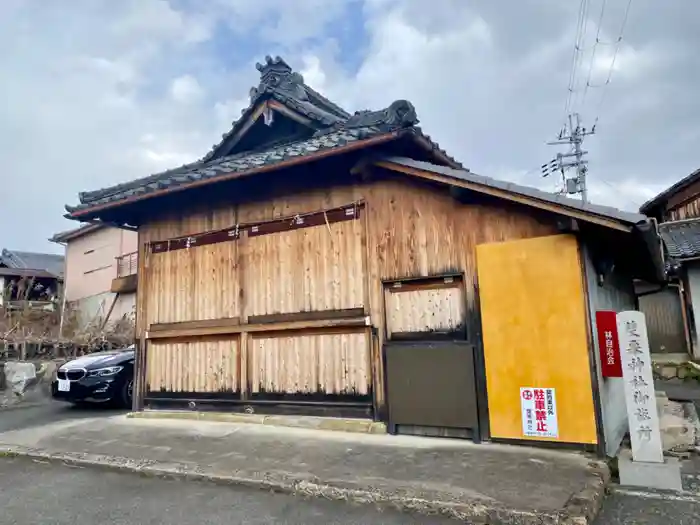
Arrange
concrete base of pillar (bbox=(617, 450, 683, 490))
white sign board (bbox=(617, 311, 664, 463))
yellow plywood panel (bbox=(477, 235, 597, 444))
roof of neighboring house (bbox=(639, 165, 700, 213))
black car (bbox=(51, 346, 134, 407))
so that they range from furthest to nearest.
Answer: roof of neighboring house (bbox=(639, 165, 700, 213))
black car (bbox=(51, 346, 134, 407))
yellow plywood panel (bbox=(477, 235, 597, 444))
white sign board (bbox=(617, 311, 664, 463))
concrete base of pillar (bbox=(617, 450, 683, 490))

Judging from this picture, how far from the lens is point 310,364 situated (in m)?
7.07

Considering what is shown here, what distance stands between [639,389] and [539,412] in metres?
1.11

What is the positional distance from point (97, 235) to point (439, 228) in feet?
75.1

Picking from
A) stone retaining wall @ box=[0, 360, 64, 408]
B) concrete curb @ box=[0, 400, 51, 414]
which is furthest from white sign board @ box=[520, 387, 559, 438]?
stone retaining wall @ box=[0, 360, 64, 408]

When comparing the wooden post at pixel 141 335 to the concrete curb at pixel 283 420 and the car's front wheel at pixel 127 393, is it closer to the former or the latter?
the concrete curb at pixel 283 420

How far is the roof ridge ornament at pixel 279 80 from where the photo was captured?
8516mm

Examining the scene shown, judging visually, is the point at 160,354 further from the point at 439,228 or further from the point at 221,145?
the point at 439,228

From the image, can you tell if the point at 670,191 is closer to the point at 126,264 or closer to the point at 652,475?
the point at 652,475

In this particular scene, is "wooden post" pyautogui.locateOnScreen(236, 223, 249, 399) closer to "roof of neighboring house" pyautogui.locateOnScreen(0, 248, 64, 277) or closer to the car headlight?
the car headlight

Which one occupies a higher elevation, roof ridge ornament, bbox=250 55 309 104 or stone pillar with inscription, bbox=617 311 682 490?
roof ridge ornament, bbox=250 55 309 104

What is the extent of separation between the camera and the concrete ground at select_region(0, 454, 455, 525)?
3729 mm

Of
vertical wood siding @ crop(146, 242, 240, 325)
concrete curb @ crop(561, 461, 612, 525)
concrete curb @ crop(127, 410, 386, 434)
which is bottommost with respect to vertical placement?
concrete curb @ crop(561, 461, 612, 525)

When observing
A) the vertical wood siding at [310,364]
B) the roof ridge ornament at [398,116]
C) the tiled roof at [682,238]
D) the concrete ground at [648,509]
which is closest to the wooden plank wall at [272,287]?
the vertical wood siding at [310,364]

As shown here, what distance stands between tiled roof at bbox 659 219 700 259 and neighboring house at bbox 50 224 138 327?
20472mm
